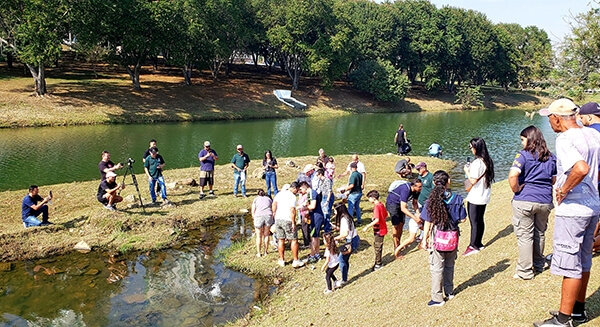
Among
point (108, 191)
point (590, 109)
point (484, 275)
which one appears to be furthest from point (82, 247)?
point (590, 109)

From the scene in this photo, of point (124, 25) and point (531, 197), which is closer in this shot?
point (531, 197)

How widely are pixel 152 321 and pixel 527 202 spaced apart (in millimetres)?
7296

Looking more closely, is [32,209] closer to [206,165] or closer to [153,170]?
[153,170]

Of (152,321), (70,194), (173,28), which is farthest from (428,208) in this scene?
(173,28)

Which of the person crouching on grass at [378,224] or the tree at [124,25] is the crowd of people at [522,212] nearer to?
the person crouching on grass at [378,224]

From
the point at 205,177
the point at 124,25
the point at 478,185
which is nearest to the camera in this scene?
the point at 478,185

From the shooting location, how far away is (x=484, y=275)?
22.0 feet

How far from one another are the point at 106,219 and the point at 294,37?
169 feet

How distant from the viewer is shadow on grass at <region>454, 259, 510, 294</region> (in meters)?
6.50

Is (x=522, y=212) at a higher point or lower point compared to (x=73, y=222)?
higher

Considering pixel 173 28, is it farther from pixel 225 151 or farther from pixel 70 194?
pixel 70 194

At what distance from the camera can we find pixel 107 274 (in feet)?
32.5

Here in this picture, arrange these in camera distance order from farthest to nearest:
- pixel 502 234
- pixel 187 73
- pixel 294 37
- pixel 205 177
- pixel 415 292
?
1. pixel 294 37
2. pixel 187 73
3. pixel 205 177
4. pixel 502 234
5. pixel 415 292

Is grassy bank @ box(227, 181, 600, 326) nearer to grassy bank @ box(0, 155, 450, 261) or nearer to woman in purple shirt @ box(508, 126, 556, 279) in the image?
woman in purple shirt @ box(508, 126, 556, 279)
